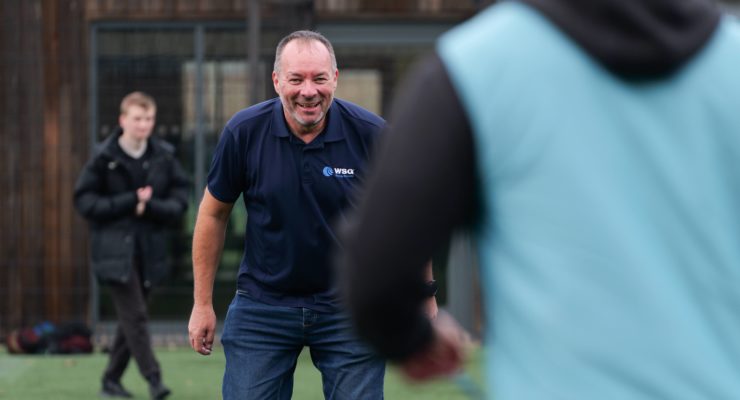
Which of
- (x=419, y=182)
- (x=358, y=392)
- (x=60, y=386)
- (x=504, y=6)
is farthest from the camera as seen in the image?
(x=60, y=386)

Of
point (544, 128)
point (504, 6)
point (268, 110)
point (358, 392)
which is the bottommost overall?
point (358, 392)

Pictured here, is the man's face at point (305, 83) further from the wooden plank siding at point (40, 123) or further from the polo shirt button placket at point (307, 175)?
the wooden plank siding at point (40, 123)

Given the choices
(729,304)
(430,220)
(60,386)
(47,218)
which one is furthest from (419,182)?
(47,218)

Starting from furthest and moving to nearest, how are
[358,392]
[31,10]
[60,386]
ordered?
[31,10], [60,386], [358,392]

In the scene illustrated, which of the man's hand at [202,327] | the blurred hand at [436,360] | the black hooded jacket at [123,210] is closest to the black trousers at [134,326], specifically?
the black hooded jacket at [123,210]

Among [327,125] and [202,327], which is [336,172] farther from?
[202,327]

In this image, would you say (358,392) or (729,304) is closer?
(729,304)

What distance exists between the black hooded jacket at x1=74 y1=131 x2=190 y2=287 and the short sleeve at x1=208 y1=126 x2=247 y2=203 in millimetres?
4677

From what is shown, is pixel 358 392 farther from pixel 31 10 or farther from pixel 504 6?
pixel 31 10

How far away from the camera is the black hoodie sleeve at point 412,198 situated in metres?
2.12

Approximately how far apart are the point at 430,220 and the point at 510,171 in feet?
0.43

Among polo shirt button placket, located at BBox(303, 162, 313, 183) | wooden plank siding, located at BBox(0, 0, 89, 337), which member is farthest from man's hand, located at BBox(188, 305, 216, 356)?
wooden plank siding, located at BBox(0, 0, 89, 337)

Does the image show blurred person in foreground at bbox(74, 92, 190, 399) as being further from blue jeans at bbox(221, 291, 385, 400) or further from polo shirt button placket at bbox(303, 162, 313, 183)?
polo shirt button placket at bbox(303, 162, 313, 183)

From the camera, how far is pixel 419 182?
2.12 meters
